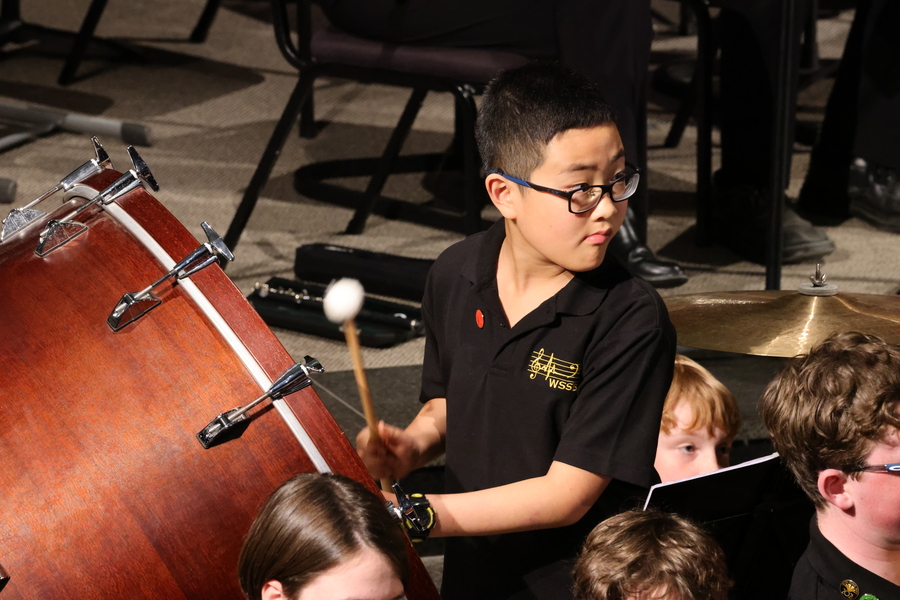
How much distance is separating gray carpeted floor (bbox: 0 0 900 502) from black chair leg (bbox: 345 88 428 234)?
0.15ft

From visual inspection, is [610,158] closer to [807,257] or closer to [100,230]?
[100,230]

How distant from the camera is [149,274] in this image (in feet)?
3.90

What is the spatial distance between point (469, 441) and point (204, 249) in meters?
0.40

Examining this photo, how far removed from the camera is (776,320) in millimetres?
1551

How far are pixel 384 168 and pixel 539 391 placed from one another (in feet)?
5.82

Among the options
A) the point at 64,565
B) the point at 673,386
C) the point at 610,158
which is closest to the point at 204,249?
the point at 64,565

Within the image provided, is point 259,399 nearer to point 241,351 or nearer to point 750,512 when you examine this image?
point 241,351

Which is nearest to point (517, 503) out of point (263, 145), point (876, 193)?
point (876, 193)

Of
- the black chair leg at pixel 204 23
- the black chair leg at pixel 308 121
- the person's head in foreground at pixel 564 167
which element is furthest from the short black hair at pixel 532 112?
the black chair leg at pixel 204 23

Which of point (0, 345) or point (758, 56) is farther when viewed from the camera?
point (758, 56)

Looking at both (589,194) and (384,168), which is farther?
(384,168)

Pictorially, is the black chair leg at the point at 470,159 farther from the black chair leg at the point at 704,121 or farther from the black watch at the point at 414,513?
the black watch at the point at 414,513

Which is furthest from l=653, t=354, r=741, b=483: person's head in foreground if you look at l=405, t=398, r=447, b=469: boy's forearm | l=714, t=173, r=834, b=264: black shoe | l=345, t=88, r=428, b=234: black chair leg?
l=345, t=88, r=428, b=234: black chair leg

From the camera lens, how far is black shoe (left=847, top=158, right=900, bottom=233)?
296cm
